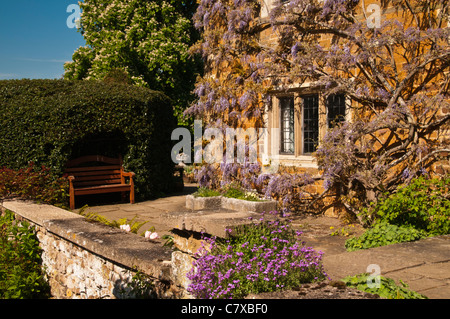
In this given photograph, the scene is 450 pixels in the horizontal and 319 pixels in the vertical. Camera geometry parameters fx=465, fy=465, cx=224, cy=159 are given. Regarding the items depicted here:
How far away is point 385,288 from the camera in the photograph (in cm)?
324

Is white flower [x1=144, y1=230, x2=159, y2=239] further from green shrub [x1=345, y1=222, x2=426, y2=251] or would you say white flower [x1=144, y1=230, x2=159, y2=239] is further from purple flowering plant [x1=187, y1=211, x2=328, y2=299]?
green shrub [x1=345, y1=222, x2=426, y2=251]


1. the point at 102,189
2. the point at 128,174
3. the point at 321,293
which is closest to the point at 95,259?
the point at 321,293

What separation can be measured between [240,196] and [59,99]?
4437mm

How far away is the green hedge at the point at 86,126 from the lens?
962 cm

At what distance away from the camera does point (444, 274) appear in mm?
3969

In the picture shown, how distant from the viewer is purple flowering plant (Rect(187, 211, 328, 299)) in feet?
10.6

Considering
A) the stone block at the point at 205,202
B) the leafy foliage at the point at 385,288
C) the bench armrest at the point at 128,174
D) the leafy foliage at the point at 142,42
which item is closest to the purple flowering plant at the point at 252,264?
the leafy foliage at the point at 385,288

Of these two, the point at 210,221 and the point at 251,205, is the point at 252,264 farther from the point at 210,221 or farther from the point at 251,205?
the point at 251,205

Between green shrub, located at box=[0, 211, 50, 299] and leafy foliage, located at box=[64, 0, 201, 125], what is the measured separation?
11.3m

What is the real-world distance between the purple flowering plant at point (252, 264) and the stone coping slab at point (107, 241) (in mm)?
680

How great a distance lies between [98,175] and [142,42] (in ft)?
29.0
